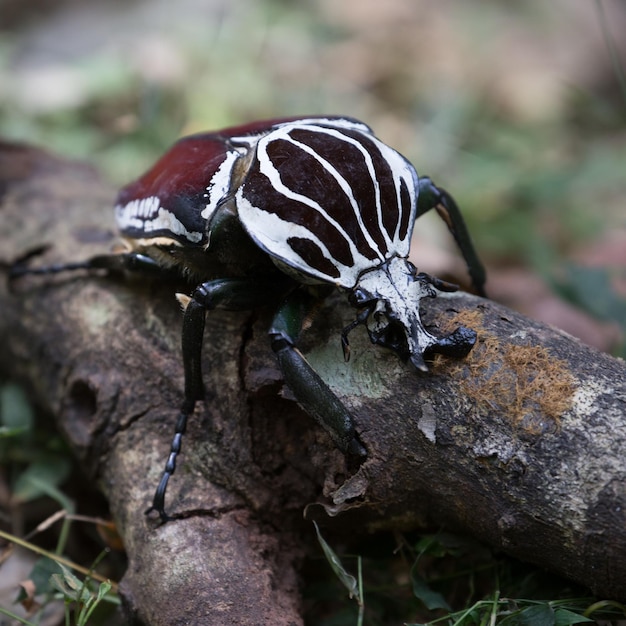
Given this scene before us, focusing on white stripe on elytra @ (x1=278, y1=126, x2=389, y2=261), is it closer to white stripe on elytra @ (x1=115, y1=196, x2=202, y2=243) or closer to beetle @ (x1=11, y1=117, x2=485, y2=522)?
beetle @ (x1=11, y1=117, x2=485, y2=522)

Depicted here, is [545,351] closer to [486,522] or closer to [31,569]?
[486,522]

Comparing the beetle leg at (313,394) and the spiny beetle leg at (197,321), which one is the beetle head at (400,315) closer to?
the beetle leg at (313,394)

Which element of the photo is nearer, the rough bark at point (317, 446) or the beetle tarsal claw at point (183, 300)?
the rough bark at point (317, 446)

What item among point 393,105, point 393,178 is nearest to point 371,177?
point 393,178

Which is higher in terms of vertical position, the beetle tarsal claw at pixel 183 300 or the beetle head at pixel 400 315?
the beetle head at pixel 400 315

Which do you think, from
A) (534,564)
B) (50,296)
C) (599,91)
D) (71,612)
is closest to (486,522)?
(534,564)

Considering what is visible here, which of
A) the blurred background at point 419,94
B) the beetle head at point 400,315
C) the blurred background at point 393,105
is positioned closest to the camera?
the beetle head at point 400,315

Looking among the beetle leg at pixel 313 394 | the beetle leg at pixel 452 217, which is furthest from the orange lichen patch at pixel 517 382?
the beetle leg at pixel 452 217
